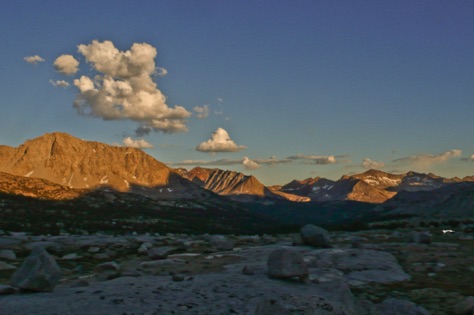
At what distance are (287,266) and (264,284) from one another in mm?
1673

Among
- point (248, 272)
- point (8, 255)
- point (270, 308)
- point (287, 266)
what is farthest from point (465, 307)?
point (8, 255)

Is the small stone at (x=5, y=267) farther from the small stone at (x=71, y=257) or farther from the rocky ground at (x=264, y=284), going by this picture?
the small stone at (x=71, y=257)

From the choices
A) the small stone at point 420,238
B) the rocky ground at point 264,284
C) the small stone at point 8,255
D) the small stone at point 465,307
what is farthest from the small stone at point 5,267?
the small stone at point 420,238

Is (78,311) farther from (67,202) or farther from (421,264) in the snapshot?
(67,202)

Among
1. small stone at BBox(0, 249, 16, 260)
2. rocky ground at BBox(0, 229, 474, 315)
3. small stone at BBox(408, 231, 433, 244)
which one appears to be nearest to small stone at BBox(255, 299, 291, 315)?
rocky ground at BBox(0, 229, 474, 315)

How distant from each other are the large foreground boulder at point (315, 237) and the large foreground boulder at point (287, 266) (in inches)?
558

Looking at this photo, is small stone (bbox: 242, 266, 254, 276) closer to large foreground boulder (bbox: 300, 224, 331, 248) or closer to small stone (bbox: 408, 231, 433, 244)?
large foreground boulder (bbox: 300, 224, 331, 248)

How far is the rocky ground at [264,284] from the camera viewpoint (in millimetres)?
12430

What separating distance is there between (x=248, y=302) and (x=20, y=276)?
763 centimetres

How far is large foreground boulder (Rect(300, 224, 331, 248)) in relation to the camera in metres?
30.9

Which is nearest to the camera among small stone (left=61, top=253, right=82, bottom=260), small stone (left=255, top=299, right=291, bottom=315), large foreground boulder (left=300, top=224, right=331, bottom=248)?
small stone (left=255, top=299, right=291, bottom=315)

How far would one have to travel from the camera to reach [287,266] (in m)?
17.0

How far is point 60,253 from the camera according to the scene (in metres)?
31.1

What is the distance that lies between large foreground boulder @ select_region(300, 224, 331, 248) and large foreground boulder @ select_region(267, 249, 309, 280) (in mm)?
14175
